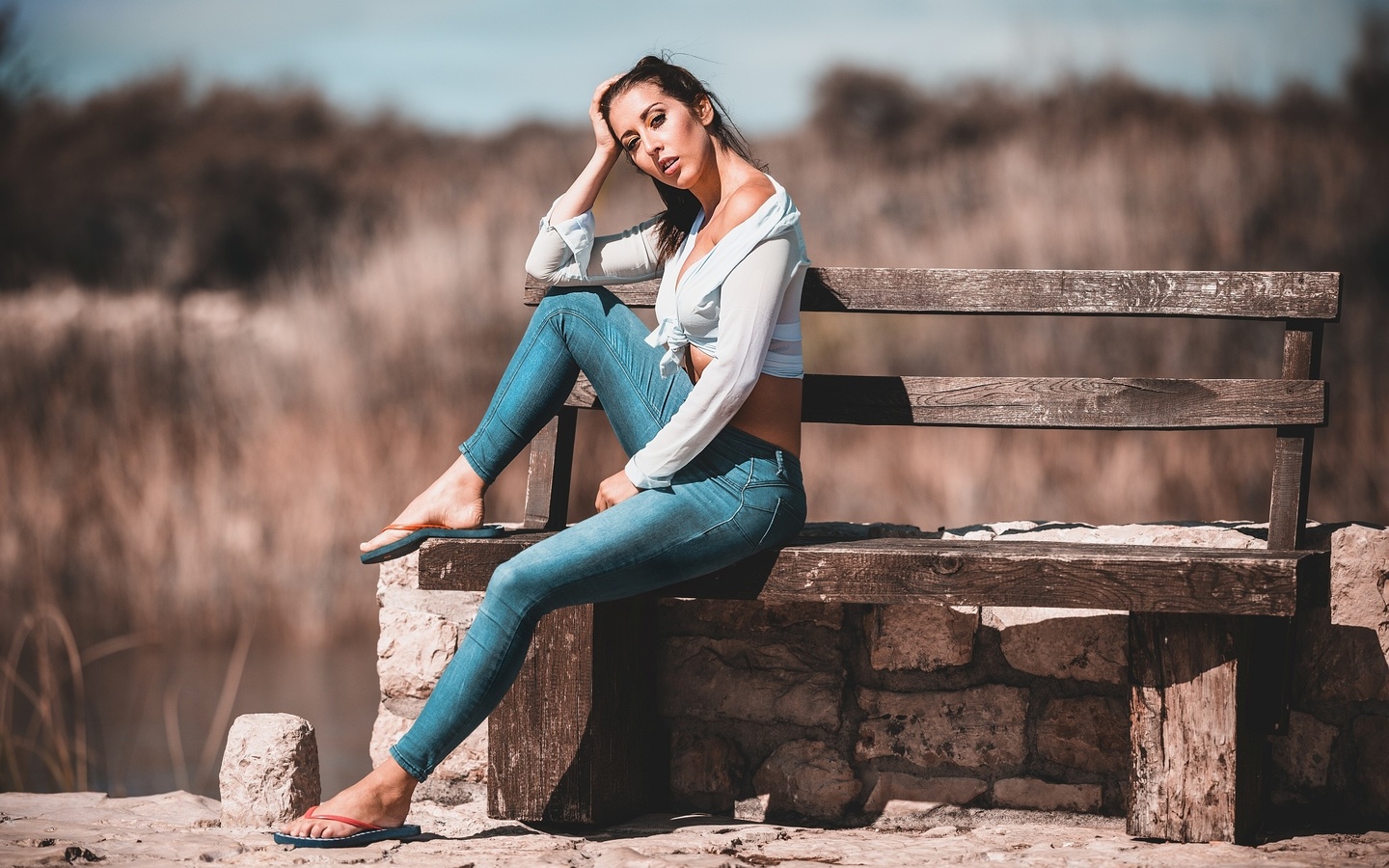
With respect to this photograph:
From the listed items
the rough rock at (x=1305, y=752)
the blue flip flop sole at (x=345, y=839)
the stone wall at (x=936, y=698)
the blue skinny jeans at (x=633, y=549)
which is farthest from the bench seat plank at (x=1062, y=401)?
the blue flip flop sole at (x=345, y=839)

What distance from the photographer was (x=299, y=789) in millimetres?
2980

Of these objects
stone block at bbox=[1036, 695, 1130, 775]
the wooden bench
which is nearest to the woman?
the wooden bench

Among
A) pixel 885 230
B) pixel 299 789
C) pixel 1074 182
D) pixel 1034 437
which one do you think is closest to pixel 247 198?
pixel 885 230

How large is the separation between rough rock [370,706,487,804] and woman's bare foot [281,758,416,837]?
0.56 metres

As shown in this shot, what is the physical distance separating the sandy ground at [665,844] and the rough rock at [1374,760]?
8 cm

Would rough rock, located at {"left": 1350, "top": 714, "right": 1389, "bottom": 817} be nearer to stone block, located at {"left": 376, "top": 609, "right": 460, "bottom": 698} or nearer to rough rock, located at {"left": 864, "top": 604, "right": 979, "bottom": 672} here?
rough rock, located at {"left": 864, "top": 604, "right": 979, "bottom": 672}

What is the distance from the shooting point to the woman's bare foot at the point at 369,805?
2.47 metres

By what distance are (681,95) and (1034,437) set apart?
5.07 metres

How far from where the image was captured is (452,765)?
3156 millimetres

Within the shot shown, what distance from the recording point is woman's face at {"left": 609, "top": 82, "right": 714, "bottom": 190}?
2805 mm

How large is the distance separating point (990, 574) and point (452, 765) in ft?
4.63

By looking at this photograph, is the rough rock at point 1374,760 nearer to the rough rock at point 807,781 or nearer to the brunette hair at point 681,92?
the rough rock at point 807,781

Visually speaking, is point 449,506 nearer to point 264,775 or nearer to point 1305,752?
point 264,775

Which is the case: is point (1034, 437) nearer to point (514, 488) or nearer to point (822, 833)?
point (514, 488)
